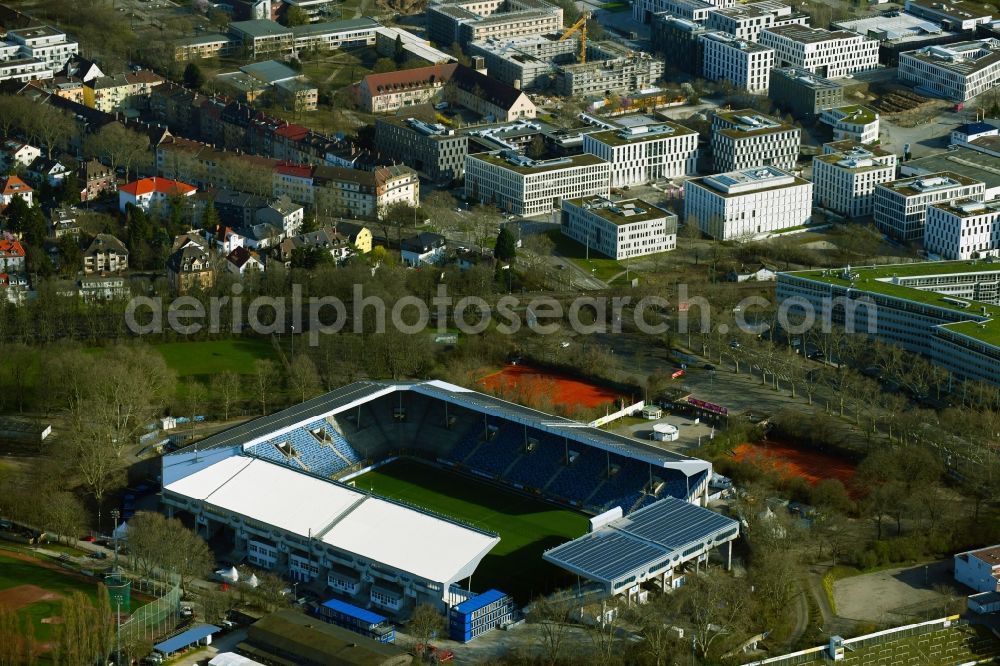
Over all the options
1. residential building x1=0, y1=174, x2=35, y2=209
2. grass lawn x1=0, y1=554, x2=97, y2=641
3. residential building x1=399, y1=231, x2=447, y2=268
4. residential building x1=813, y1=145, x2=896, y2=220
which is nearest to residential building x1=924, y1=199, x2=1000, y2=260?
residential building x1=813, y1=145, x2=896, y2=220

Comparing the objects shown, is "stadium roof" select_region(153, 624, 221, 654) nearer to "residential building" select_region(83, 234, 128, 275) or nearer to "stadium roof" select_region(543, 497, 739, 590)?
"stadium roof" select_region(543, 497, 739, 590)

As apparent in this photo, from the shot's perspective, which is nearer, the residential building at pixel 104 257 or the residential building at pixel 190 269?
the residential building at pixel 190 269

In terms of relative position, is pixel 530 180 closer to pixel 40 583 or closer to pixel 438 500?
pixel 438 500

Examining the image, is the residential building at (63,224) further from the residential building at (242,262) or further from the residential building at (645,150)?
the residential building at (645,150)

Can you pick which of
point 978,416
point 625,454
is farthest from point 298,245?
point 978,416

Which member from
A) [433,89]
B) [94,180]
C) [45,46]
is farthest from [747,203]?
[45,46]

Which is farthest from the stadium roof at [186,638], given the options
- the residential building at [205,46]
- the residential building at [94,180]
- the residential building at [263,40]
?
the residential building at [263,40]

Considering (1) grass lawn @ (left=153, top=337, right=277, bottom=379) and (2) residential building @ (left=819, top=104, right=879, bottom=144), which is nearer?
(1) grass lawn @ (left=153, top=337, right=277, bottom=379)
